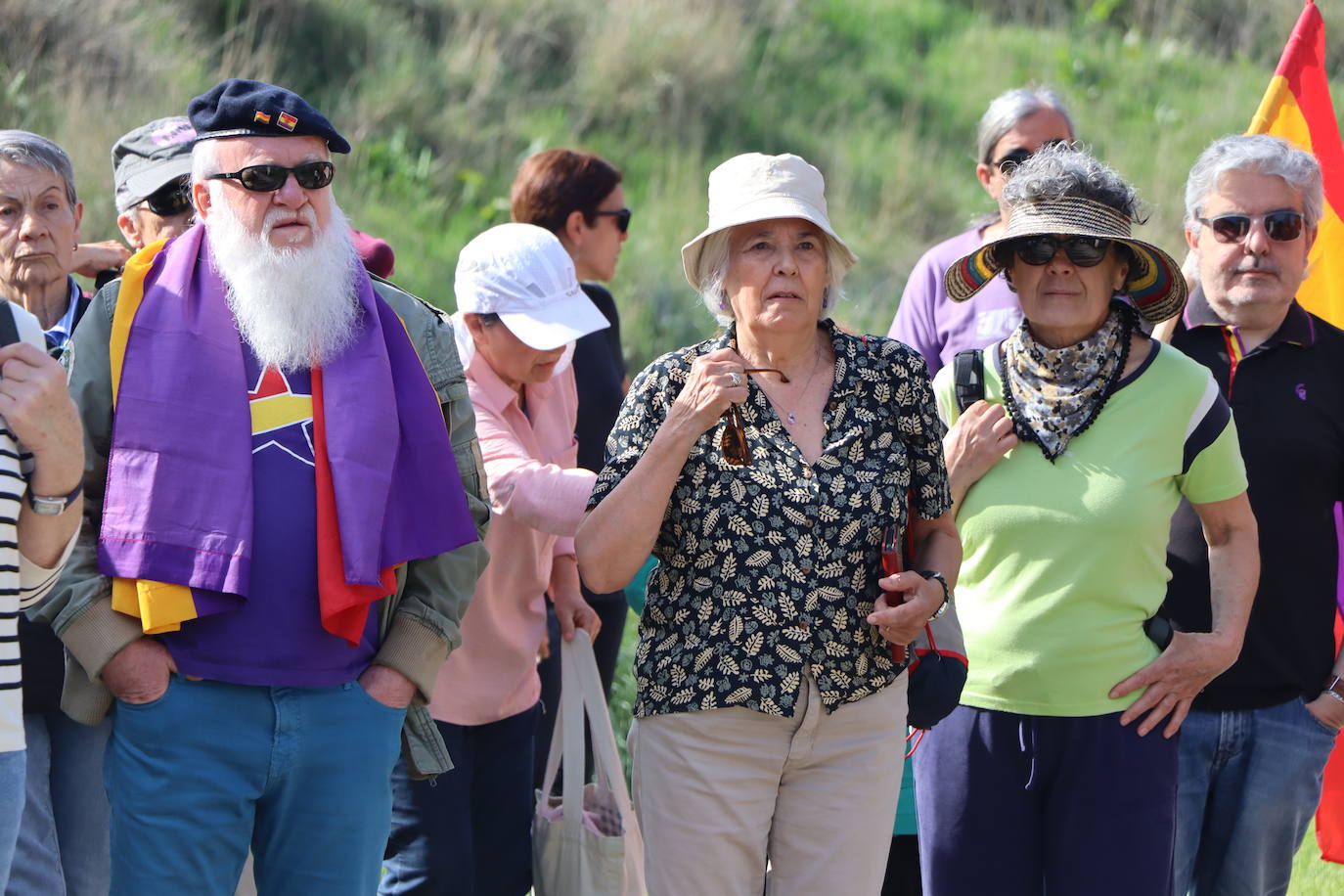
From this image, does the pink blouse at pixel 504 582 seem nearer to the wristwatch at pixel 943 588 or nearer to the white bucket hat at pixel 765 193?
the white bucket hat at pixel 765 193

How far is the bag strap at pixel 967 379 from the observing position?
12.6ft

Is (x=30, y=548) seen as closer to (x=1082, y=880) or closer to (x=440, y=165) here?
(x=1082, y=880)

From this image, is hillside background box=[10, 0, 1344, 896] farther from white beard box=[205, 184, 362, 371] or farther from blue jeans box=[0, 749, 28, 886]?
blue jeans box=[0, 749, 28, 886]

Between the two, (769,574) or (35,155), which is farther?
(35,155)

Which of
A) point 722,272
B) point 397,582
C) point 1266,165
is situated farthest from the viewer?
point 1266,165

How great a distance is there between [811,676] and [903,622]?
226 millimetres

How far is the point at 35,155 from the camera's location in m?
3.86

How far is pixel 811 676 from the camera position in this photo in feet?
10.6

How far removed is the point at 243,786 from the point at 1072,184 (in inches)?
93.9

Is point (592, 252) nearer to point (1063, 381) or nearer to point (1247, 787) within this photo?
point (1063, 381)

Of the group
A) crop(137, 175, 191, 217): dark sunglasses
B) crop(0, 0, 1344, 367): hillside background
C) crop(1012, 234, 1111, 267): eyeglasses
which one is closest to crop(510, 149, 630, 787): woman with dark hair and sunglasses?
crop(137, 175, 191, 217): dark sunglasses

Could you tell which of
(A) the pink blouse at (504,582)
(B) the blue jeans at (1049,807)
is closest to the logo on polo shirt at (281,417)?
(A) the pink blouse at (504,582)

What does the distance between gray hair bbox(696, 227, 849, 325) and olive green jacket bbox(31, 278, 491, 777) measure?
0.61 m

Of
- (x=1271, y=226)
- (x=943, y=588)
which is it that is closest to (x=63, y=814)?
(x=943, y=588)
